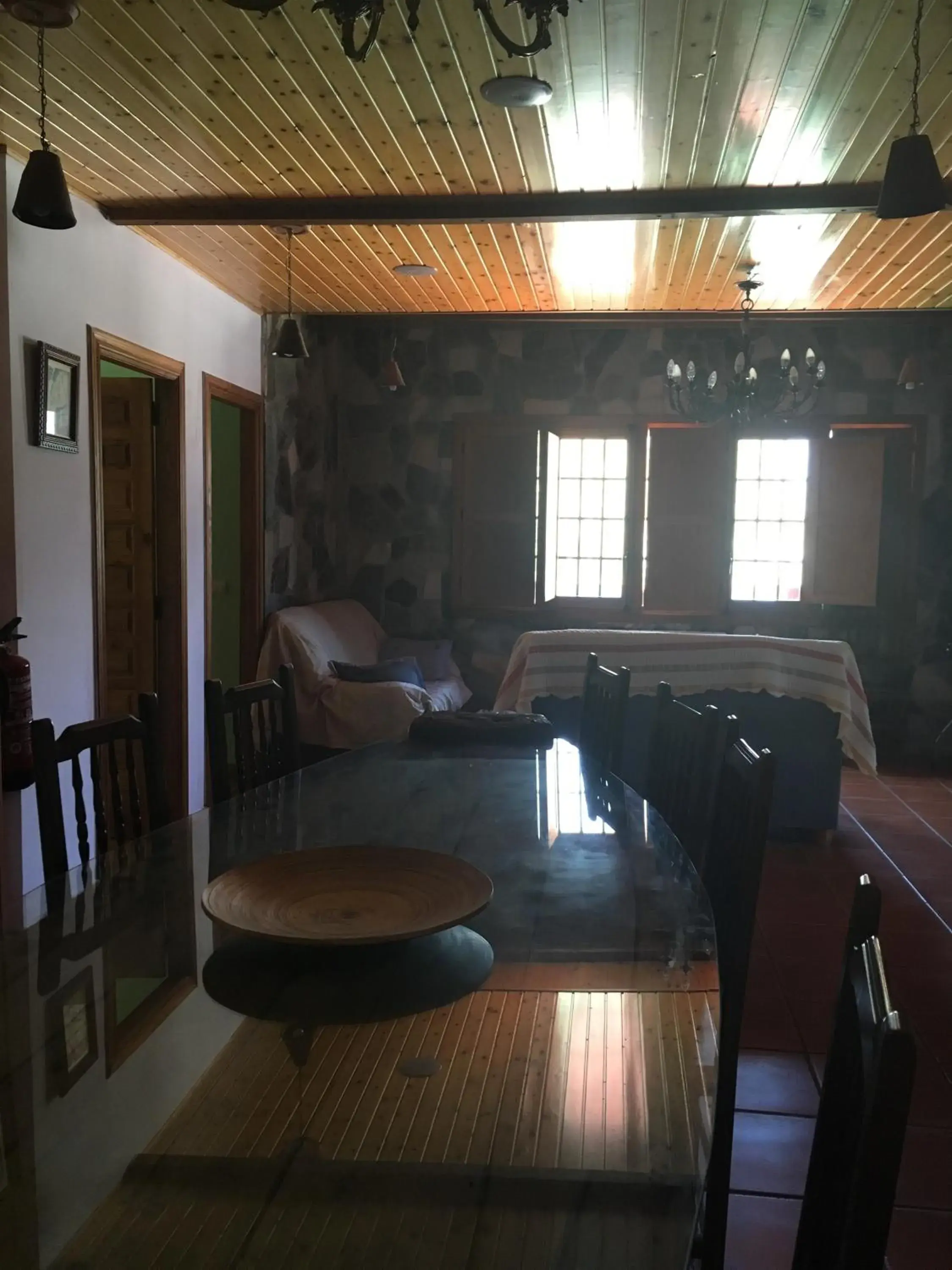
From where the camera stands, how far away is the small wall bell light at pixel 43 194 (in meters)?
2.51

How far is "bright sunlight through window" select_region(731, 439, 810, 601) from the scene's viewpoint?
682 cm

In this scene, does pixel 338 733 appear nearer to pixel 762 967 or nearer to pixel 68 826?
pixel 68 826

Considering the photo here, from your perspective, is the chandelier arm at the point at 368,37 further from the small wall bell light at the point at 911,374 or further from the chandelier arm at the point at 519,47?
the small wall bell light at the point at 911,374

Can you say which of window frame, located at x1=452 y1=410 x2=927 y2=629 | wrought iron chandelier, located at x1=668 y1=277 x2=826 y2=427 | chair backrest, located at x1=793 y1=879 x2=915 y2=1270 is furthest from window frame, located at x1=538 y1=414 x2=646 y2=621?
chair backrest, located at x1=793 y1=879 x2=915 y2=1270

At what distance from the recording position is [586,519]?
7.10 metres

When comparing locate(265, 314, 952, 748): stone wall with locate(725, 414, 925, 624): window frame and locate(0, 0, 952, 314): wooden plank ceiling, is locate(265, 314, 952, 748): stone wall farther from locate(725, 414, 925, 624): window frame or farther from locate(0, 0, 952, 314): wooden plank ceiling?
locate(0, 0, 952, 314): wooden plank ceiling

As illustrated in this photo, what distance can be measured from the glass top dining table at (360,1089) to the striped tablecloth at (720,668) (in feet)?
8.49

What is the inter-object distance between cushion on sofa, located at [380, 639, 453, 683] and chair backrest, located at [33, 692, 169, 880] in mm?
4303

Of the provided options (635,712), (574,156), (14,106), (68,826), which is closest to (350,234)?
(574,156)

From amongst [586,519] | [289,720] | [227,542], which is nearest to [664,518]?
[586,519]

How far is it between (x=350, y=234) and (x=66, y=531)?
1791 millimetres

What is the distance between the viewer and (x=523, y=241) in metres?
4.45

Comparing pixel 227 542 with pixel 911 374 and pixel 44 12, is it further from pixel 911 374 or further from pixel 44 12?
pixel 911 374

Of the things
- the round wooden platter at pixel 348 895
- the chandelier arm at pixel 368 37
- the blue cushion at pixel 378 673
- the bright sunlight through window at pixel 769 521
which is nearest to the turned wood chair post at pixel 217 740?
the round wooden platter at pixel 348 895
